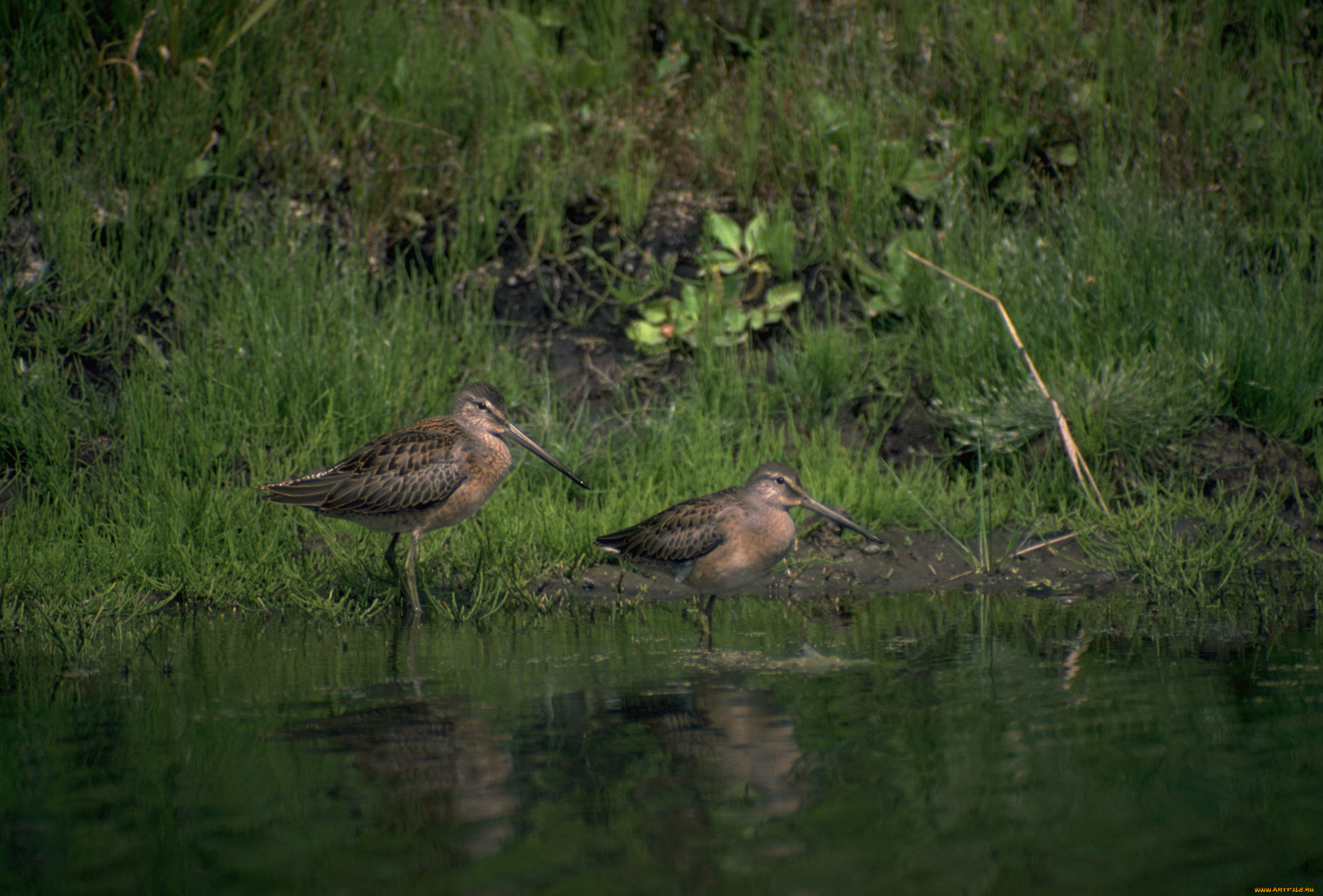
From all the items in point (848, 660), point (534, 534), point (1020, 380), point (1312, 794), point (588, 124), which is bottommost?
point (1312, 794)

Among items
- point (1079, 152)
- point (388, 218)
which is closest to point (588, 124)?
point (388, 218)

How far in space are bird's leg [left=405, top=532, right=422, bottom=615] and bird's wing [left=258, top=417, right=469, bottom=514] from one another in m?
0.23

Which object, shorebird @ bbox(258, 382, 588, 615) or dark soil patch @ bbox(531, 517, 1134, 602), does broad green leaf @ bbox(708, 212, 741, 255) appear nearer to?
dark soil patch @ bbox(531, 517, 1134, 602)

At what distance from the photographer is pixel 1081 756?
3479mm

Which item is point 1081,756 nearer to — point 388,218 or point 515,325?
point 515,325

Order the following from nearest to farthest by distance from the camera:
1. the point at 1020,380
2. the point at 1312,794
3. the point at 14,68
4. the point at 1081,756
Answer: the point at 1312,794 → the point at 1081,756 → the point at 1020,380 → the point at 14,68

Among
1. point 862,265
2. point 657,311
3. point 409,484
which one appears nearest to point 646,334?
point 657,311

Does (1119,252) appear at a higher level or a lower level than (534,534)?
higher

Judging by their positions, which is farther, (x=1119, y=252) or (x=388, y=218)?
(x=388, y=218)

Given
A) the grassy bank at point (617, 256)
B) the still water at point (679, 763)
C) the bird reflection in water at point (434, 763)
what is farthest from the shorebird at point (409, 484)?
the bird reflection in water at point (434, 763)

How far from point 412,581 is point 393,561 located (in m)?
0.44

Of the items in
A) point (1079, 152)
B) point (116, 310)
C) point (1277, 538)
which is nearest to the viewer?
point (1277, 538)

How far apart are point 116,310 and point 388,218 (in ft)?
7.24

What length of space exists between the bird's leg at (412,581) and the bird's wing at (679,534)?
3.03 feet
